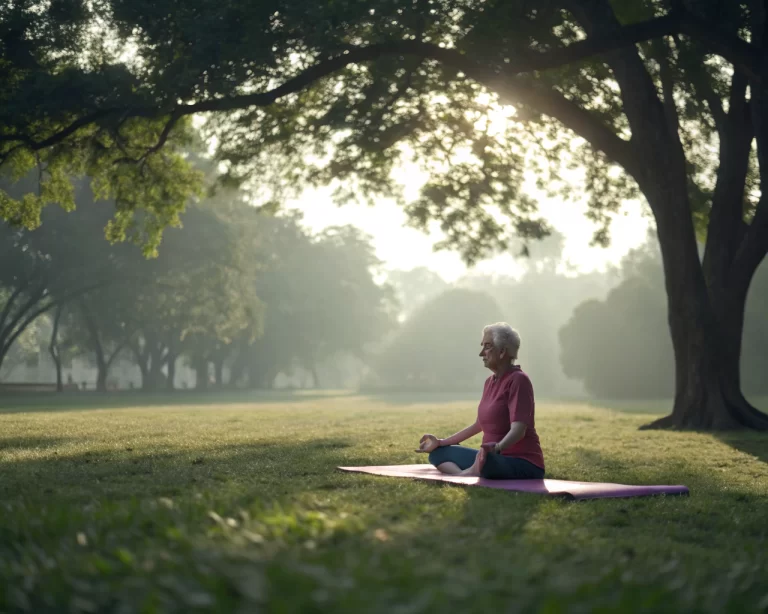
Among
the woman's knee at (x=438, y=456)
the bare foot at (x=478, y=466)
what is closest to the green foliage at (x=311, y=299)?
the woman's knee at (x=438, y=456)

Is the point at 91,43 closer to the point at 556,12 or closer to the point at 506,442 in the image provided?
the point at 556,12

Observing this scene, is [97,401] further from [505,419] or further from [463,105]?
[505,419]

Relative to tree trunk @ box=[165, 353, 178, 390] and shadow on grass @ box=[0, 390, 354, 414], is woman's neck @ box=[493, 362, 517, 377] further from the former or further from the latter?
tree trunk @ box=[165, 353, 178, 390]

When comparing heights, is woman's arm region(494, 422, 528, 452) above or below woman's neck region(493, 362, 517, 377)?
below

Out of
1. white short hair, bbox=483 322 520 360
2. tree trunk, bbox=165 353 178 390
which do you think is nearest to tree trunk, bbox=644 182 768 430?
white short hair, bbox=483 322 520 360

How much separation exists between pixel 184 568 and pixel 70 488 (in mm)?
4575

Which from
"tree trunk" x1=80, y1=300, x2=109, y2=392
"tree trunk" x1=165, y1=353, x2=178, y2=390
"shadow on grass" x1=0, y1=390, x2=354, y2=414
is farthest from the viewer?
"tree trunk" x1=165, y1=353, x2=178, y2=390

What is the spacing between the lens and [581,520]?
638 cm

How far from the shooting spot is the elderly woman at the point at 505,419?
866 centimetres

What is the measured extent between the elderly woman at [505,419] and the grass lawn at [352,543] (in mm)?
727

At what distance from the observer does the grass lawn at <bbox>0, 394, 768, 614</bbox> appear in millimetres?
3297

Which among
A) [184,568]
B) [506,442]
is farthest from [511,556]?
[506,442]

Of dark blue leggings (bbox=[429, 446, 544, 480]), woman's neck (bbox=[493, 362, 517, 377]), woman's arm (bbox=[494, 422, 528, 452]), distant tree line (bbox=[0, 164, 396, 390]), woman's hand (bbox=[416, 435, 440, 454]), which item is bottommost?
dark blue leggings (bbox=[429, 446, 544, 480])

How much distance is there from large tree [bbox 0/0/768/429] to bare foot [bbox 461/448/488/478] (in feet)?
28.2
